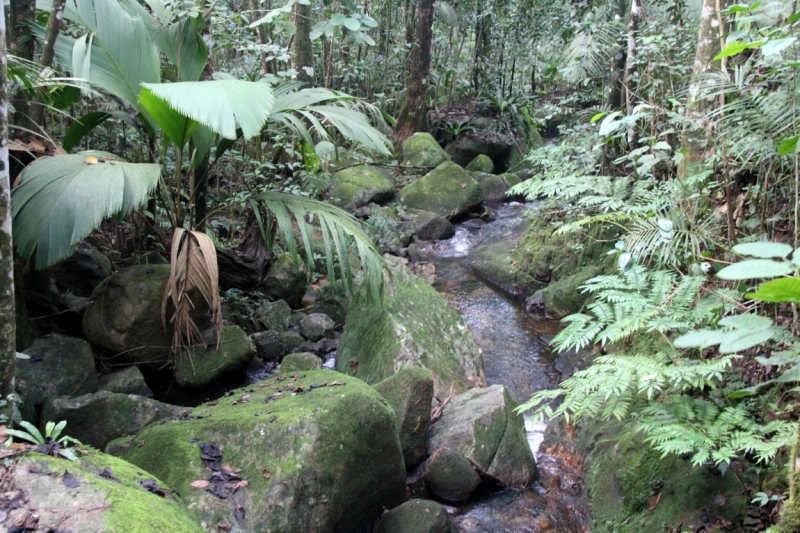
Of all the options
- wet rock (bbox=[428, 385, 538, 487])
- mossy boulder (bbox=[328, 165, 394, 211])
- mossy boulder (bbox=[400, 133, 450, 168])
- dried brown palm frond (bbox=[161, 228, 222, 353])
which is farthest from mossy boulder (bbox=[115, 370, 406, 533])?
mossy boulder (bbox=[400, 133, 450, 168])

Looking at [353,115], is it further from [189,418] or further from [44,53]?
[189,418]

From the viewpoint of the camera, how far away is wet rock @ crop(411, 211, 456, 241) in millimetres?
9227

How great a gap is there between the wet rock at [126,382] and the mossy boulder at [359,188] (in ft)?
17.4

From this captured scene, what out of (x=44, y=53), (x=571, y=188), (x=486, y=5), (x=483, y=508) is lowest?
(x=483, y=508)

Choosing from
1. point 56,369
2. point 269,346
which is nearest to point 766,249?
point 56,369

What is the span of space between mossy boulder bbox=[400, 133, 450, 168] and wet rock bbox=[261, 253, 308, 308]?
590 centimetres

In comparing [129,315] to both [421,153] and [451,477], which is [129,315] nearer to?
[451,477]

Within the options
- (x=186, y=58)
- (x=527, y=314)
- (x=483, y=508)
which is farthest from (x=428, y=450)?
(x=186, y=58)

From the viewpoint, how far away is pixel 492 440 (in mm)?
3729

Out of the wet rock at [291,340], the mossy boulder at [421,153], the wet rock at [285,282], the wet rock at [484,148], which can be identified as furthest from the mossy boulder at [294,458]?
the wet rock at [484,148]

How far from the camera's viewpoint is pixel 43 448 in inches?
62.4

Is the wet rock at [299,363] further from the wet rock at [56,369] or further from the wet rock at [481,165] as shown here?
the wet rock at [481,165]

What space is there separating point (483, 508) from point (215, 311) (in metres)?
2.21

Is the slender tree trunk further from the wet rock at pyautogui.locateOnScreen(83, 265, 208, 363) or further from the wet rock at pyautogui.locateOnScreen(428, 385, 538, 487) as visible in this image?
the wet rock at pyautogui.locateOnScreen(428, 385, 538, 487)
